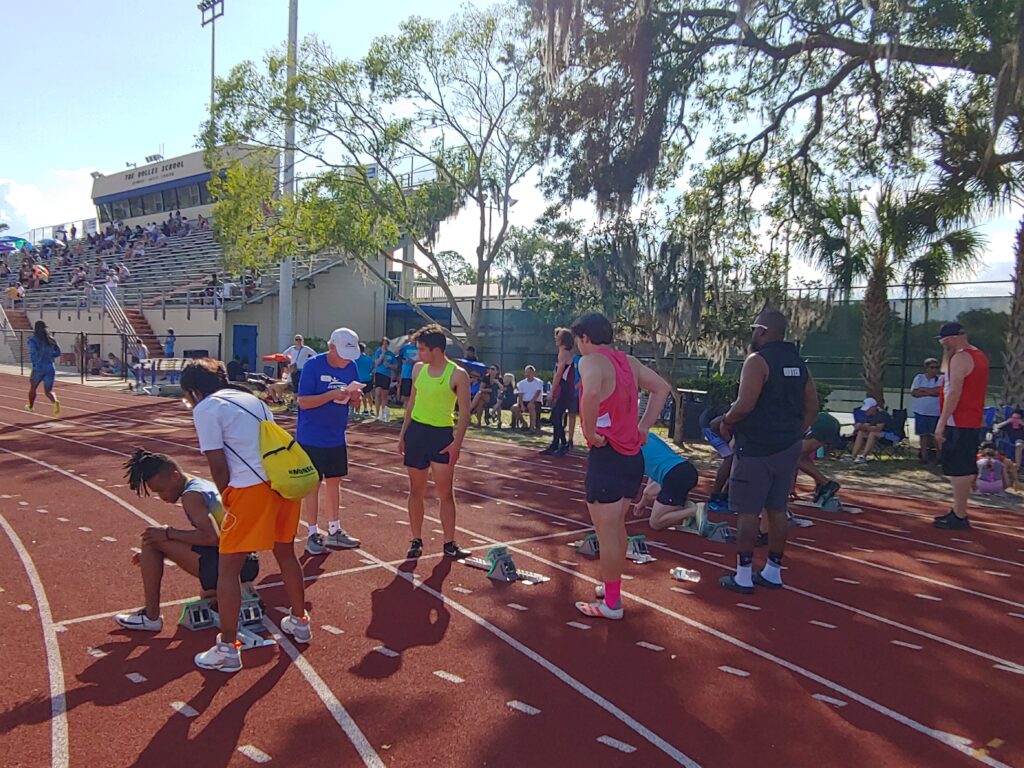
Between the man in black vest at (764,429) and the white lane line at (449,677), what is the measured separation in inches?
97.9

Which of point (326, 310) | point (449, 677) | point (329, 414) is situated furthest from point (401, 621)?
point (326, 310)

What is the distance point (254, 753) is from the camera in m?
3.31

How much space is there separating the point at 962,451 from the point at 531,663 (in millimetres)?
5778

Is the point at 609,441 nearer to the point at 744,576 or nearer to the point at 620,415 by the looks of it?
the point at 620,415

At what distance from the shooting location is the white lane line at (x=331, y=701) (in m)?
3.32

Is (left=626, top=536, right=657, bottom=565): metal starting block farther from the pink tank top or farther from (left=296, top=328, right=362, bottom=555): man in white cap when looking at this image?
(left=296, top=328, right=362, bottom=555): man in white cap

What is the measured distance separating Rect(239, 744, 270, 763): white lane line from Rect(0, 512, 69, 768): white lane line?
70cm

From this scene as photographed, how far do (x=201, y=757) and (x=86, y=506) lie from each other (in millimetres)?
5467

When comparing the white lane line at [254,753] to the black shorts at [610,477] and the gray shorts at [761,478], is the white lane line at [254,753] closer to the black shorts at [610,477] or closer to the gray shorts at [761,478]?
the black shorts at [610,477]

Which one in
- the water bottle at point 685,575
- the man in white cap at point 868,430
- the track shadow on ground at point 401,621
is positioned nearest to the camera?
the track shadow on ground at point 401,621

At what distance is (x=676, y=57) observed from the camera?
1448 cm

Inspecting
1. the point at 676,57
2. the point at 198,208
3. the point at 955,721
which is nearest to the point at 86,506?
the point at 955,721

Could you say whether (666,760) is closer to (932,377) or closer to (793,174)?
(932,377)

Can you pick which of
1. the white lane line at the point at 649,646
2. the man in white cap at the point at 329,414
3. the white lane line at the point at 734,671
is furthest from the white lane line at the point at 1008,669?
the man in white cap at the point at 329,414
